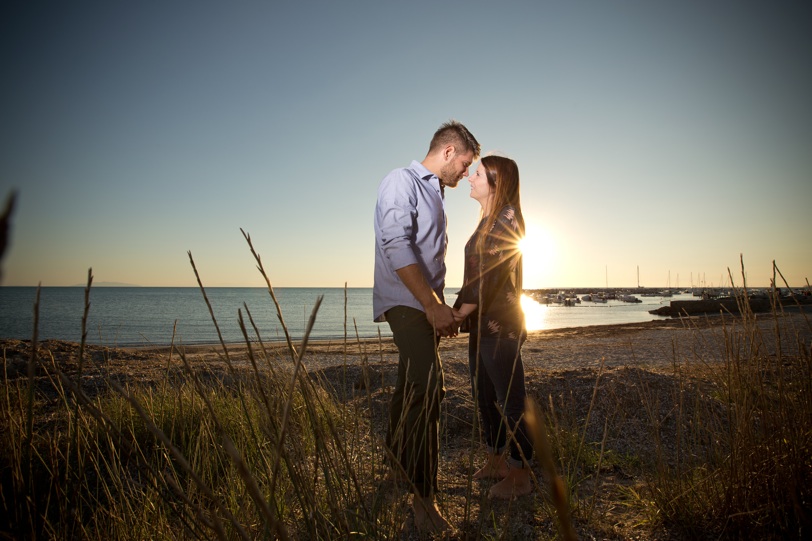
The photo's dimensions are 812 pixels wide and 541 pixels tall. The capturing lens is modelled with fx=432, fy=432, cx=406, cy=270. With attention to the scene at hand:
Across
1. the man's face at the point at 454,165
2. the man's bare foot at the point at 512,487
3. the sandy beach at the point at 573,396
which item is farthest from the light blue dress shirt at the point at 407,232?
the man's bare foot at the point at 512,487

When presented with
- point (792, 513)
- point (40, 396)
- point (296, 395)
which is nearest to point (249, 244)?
point (792, 513)

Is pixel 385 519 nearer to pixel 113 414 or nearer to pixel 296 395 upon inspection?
pixel 296 395

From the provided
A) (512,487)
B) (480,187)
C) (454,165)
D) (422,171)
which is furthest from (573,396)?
(422,171)

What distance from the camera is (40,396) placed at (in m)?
4.96

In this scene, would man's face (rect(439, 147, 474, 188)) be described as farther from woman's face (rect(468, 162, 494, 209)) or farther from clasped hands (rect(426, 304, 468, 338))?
clasped hands (rect(426, 304, 468, 338))

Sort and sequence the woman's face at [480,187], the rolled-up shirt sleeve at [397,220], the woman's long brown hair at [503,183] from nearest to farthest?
the rolled-up shirt sleeve at [397,220] < the woman's long brown hair at [503,183] < the woman's face at [480,187]

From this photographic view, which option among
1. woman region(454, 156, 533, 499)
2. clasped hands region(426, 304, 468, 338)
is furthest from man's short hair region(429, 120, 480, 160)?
clasped hands region(426, 304, 468, 338)

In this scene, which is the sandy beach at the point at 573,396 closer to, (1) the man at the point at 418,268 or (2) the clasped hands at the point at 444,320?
(1) the man at the point at 418,268

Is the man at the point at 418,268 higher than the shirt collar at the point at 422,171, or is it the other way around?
the shirt collar at the point at 422,171

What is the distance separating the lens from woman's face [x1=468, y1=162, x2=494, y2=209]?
310 cm

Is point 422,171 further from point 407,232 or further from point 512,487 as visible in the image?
point 512,487

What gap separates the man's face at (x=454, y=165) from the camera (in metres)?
2.84

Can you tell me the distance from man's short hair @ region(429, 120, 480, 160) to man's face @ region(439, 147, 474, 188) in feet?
0.11

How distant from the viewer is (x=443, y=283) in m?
2.65
